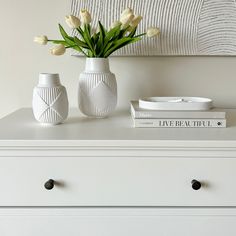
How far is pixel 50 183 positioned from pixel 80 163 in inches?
3.6

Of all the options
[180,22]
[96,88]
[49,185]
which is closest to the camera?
[49,185]

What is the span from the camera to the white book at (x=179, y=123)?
3.15 feet

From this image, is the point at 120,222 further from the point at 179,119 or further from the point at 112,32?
the point at 112,32

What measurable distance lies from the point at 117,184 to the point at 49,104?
0.31m

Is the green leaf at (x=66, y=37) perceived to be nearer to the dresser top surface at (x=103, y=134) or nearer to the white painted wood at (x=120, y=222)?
the dresser top surface at (x=103, y=134)

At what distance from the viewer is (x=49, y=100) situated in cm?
96

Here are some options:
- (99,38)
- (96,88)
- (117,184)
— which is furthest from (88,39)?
(117,184)

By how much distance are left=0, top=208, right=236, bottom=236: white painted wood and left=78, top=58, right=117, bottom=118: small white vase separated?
0.34m

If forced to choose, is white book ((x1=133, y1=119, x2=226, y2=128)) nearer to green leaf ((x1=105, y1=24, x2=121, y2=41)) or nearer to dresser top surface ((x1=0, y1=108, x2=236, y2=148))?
dresser top surface ((x1=0, y1=108, x2=236, y2=148))

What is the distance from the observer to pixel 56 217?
2.89 ft

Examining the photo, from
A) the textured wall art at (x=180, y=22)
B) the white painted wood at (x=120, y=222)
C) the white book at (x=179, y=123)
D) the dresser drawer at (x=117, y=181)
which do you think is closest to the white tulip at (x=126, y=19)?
the textured wall art at (x=180, y=22)

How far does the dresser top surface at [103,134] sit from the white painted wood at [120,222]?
0.62 ft

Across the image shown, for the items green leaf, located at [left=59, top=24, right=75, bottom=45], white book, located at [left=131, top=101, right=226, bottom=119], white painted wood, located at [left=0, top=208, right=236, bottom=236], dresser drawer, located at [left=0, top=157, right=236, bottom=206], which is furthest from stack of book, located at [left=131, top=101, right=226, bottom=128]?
green leaf, located at [left=59, top=24, right=75, bottom=45]

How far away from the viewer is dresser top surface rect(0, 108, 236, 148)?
0.83m
